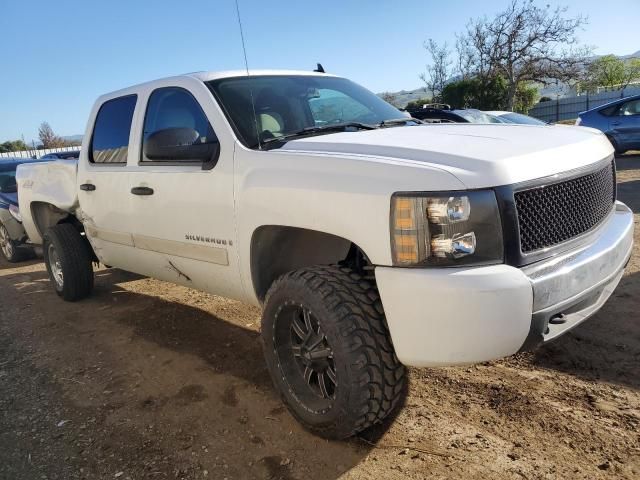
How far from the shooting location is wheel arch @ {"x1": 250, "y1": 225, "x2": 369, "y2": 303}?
287 cm

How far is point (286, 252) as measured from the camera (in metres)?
3.12

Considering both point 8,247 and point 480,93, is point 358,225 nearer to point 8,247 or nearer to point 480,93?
point 8,247

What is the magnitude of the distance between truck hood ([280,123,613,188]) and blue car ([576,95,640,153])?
11.3 m

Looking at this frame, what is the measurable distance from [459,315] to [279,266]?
139 cm

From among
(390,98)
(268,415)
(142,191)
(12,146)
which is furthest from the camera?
(12,146)

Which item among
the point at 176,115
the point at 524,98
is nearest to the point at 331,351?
the point at 176,115

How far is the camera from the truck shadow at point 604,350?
2.99 metres

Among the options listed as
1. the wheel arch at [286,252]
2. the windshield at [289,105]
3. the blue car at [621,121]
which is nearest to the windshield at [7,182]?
the windshield at [289,105]

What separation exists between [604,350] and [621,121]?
11.5 meters

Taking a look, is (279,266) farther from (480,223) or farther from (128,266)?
(128,266)

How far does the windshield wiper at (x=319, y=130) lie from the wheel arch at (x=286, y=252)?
55 centimetres

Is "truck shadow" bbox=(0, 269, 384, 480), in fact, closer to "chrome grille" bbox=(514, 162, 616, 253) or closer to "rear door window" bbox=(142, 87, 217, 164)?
"chrome grille" bbox=(514, 162, 616, 253)

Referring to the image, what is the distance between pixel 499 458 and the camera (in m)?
2.37

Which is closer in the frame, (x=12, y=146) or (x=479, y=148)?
(x=479, y=148)
